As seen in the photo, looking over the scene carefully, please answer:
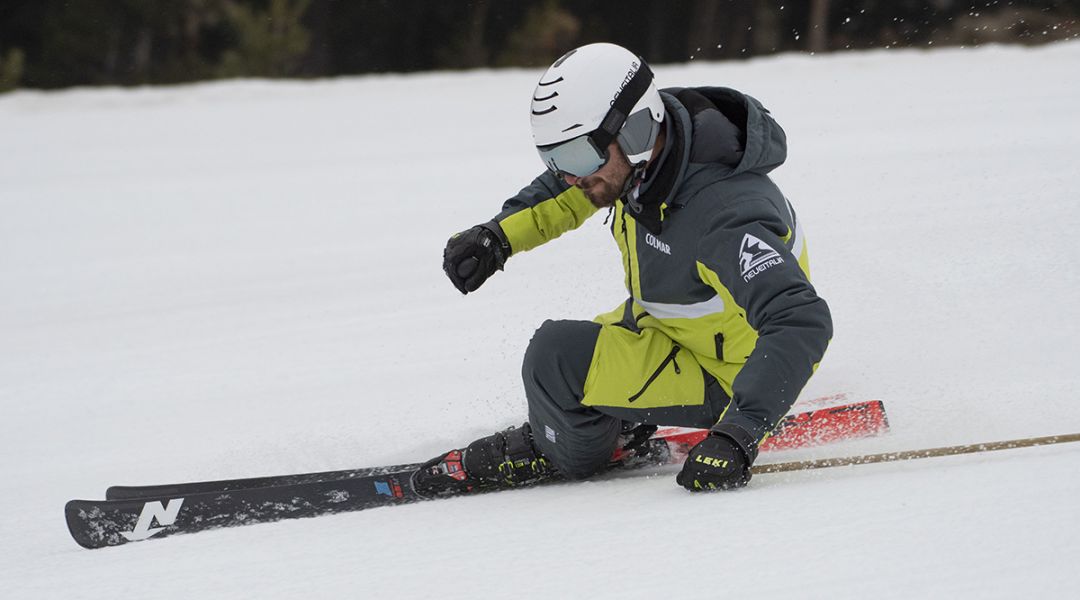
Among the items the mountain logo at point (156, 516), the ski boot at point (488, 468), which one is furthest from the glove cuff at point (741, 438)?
the mountain logo at point (156, 516)

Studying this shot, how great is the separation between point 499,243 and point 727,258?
83cm

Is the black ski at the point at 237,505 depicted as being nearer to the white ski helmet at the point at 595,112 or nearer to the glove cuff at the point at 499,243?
the glove cuff at the point at 499,243

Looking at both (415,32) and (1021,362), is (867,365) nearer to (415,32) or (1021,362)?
(1021,362)

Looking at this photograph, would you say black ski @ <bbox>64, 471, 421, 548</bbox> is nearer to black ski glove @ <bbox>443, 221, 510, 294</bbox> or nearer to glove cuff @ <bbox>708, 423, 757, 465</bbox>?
black ski glove @ <bbox>443, 221, 510, 294</bbox>

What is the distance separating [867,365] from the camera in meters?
3.58

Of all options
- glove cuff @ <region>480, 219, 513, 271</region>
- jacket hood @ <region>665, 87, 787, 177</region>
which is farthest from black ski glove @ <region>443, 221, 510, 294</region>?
jacket hood @ <region>665, 87, 787, 177</region>

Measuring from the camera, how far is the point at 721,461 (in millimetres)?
2166

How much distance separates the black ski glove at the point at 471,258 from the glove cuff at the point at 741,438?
36.0 inches

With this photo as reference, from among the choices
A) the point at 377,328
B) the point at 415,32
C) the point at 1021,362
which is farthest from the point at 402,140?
the point at 415,32

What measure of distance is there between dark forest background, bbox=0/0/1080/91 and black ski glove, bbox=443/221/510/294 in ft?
34.5

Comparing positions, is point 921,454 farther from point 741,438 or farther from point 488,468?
point 488,468

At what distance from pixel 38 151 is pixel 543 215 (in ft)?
21.7

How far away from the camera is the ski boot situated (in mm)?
2902

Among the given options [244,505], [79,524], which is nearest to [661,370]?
[244,505]
